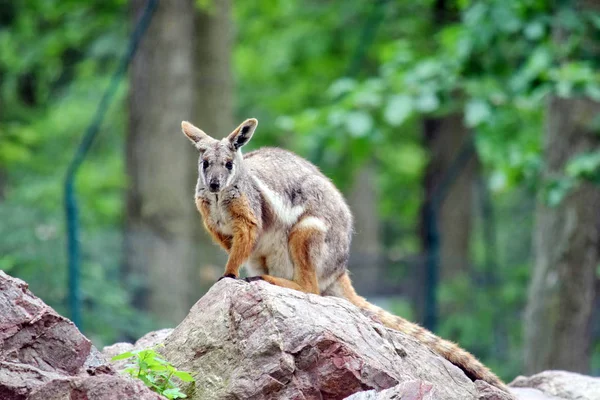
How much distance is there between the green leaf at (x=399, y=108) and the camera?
9052mm

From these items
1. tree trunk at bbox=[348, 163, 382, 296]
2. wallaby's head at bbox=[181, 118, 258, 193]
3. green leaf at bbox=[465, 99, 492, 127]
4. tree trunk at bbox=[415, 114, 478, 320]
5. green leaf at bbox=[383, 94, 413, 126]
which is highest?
tree trunk at bbox=[348, 163, 382, 296]

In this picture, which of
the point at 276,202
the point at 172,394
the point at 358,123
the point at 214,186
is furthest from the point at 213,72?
the point at 172,394

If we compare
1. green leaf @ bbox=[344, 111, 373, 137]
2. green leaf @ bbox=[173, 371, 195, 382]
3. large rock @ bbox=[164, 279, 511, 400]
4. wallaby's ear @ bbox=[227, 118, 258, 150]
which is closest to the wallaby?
wallaby's ear @ bbox=[227, 118, 258, 150]

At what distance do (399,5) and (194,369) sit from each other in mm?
11307

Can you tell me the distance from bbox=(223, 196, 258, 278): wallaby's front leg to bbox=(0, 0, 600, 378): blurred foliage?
10.7ft

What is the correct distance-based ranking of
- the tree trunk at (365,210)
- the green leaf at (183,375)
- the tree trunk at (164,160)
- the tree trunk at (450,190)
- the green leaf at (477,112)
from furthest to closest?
the tree trunk at (365,210) < the tree trunk at (450,190) < the tree trunk at (164,160) < the green leaf at (477,112) < the green leaf at (183,375)


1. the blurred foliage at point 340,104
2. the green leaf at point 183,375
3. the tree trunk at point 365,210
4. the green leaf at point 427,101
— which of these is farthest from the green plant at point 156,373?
the tree trunk at point 365,210

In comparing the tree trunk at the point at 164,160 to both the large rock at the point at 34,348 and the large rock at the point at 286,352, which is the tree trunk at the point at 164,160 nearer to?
the large rock at the point at 286,352

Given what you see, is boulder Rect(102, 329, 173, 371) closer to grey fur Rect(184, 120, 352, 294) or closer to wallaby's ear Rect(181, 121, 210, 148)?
grey fur Rect(184, 120, 352, 294)

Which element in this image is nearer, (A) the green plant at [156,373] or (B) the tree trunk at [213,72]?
(A) the green plant at [156,373]

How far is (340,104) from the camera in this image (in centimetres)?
1007

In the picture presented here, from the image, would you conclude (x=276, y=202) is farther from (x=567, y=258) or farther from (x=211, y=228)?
(x=567, y=258)

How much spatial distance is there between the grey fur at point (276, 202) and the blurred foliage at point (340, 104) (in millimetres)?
3024

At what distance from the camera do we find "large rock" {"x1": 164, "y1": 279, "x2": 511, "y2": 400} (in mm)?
4527
